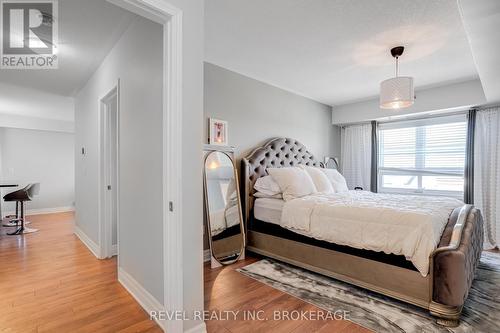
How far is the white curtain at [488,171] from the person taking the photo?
3.61 meters

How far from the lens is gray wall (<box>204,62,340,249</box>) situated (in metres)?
3.29

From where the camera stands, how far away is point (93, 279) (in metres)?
2.57

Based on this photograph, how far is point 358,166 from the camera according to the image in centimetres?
514

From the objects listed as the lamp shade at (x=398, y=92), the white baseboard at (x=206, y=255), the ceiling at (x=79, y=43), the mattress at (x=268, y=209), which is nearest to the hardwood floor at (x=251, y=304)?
the white baseboard at (x=206, y=255)

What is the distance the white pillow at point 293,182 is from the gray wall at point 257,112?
651 millimetres

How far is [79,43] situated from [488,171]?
18.7 ft

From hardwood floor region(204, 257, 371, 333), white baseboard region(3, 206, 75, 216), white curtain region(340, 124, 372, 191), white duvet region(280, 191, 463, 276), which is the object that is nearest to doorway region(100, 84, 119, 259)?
hardwood floor region(204, 257, 371, 333)

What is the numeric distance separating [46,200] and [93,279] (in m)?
5.27

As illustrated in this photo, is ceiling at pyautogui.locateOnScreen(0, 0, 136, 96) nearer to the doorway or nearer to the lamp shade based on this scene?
the doorway

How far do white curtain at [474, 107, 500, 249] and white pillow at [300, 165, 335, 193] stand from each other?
228 cm

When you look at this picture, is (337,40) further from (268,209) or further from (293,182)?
(268,209)

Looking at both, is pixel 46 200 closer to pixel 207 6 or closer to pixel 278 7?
pixel 207 6

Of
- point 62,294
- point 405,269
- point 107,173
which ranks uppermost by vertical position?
point 107,173

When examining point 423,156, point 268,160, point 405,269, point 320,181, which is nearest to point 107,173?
point 268,160
